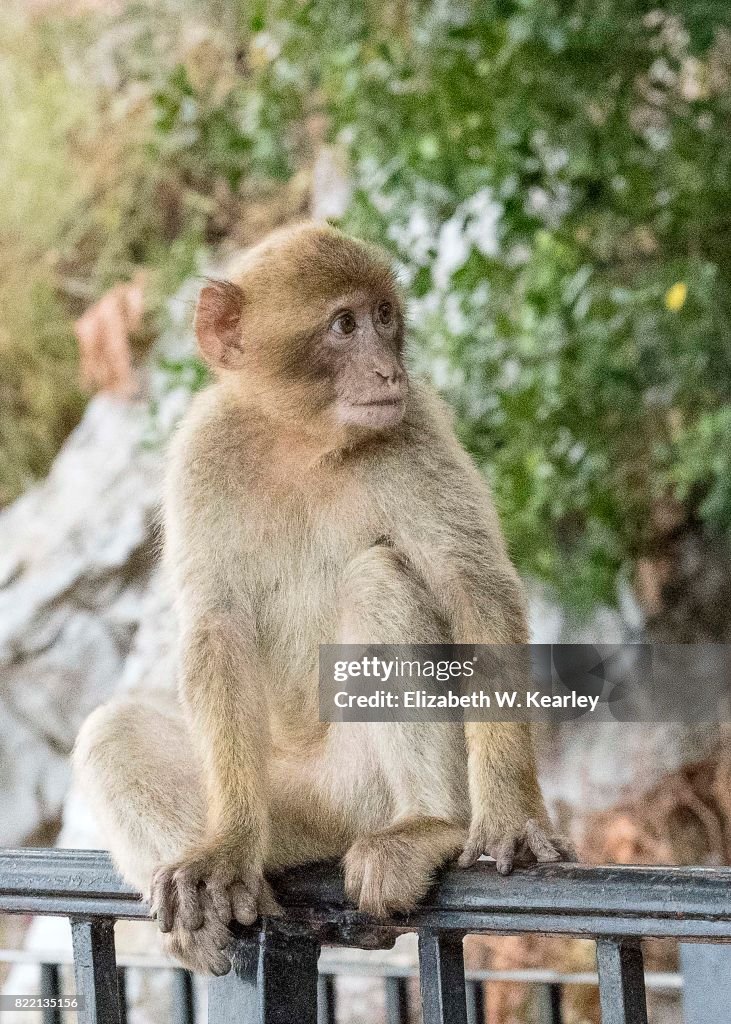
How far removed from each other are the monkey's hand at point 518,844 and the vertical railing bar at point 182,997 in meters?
0.36

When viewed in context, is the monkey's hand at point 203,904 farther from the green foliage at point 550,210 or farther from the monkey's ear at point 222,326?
the green foliage at point 550,210

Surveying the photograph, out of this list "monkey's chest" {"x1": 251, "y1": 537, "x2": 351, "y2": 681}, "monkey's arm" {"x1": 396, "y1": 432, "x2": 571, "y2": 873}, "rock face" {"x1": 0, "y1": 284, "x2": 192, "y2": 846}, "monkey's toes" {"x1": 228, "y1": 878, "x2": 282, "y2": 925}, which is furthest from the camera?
"rock face" {"x1": 0, "y1": 284, "x2": 192, "y2": 846}

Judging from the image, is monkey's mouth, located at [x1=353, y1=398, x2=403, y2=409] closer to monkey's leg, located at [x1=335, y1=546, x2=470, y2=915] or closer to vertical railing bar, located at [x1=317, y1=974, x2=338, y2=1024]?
monkey's leg, located at [x1=335, y1=546, x2=470, y2=915]

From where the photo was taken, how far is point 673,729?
15.5 feet

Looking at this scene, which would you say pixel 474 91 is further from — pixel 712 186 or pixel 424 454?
pixel 424 454

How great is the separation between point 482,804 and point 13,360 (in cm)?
535

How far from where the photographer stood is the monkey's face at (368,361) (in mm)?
1777

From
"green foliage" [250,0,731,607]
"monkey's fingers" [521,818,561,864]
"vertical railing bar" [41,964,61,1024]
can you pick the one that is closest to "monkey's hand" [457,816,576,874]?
"monkey's fingers" [521,818,561,864]

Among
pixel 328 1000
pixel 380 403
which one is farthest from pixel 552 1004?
pixel 380 403

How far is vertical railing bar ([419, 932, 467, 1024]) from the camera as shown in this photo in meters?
1.07

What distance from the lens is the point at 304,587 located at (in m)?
1.84

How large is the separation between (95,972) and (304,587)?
0.74 metres

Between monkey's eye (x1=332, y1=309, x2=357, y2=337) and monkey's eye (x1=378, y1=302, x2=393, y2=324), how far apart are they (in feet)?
0.14

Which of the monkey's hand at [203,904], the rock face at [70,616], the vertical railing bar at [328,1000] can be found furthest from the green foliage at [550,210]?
the rock face at [70,616]
